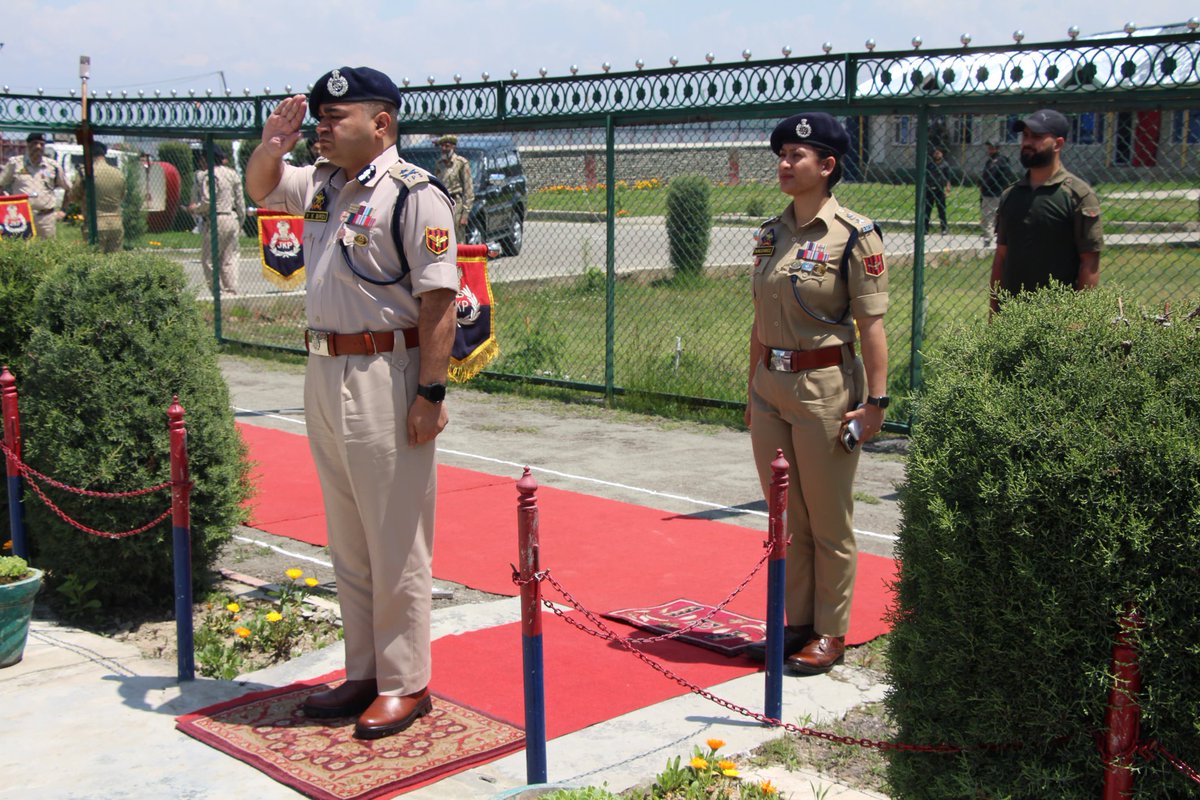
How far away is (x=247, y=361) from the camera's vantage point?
44.4 feet

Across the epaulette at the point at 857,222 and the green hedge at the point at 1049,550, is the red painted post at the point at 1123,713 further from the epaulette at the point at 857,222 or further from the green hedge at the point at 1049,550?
the epaulette at the point at 857,222

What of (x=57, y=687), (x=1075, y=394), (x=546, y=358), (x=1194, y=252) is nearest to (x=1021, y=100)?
(x=1194, y=252)

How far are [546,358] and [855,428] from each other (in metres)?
7.05

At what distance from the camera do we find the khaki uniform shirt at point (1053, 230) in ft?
19.8

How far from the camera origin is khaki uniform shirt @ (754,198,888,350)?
4.66 metres

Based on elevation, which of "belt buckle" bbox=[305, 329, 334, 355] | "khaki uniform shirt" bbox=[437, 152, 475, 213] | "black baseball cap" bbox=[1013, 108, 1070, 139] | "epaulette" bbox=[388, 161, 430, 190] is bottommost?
"belt buckle" bbox=[305, 329, 334, 355]

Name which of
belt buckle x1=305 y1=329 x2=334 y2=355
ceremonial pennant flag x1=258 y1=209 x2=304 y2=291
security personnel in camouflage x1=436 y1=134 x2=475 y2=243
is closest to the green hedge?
belt buckle x1=305 y1=329 x2=334 y2=355

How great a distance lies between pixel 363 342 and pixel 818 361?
175cm

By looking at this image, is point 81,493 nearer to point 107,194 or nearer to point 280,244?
point 280,244

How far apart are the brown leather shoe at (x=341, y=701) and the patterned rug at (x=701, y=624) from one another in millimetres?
1343

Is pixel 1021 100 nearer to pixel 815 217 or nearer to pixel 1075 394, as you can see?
pixel 815 217

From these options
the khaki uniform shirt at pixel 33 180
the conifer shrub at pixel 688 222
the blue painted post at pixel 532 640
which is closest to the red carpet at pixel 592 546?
the blue painted post at pixel 532 640

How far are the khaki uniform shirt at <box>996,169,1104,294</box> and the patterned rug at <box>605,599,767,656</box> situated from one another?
7.51 feet

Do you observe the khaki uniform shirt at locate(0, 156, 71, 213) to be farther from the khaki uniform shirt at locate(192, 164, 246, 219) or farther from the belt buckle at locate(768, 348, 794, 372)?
the belt buckle at locate(768, 348, 794, 372)
